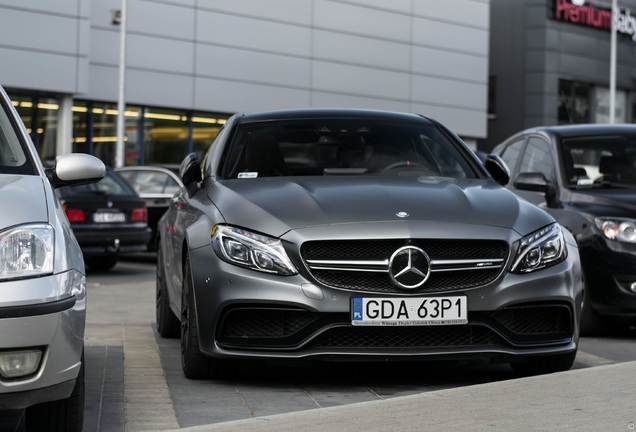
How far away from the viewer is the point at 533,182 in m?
9.81

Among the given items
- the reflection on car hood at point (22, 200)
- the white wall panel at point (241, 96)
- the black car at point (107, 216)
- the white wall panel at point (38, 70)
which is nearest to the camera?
the reflection on car hood at point (22, 200)

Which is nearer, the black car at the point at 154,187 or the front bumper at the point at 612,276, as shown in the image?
the front bumper at the point at 612,276

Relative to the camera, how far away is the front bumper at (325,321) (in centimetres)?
634

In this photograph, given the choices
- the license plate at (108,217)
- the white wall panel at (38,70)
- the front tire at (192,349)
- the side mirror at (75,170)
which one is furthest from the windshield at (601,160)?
the white wall panel at (38,70)

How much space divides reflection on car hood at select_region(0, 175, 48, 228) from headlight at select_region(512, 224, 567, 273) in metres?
2.51

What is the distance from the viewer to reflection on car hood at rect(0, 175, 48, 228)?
489 centimetres

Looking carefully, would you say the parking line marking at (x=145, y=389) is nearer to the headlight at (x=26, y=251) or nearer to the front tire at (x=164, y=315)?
the front tire at (x=164, y=315)

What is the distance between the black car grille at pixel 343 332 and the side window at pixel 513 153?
476 cm

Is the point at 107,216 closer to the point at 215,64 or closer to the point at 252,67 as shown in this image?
the point at 215,64

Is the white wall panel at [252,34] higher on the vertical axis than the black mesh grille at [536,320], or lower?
higher

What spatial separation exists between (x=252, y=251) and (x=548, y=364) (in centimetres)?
175

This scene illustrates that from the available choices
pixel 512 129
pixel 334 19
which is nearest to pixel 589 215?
pixel 334 19

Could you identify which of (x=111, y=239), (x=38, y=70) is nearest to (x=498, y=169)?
(x=111, y=239)

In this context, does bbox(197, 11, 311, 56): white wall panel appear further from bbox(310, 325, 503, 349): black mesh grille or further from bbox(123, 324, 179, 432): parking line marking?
bbox(310, 325, 503, 349): black mesh grille
